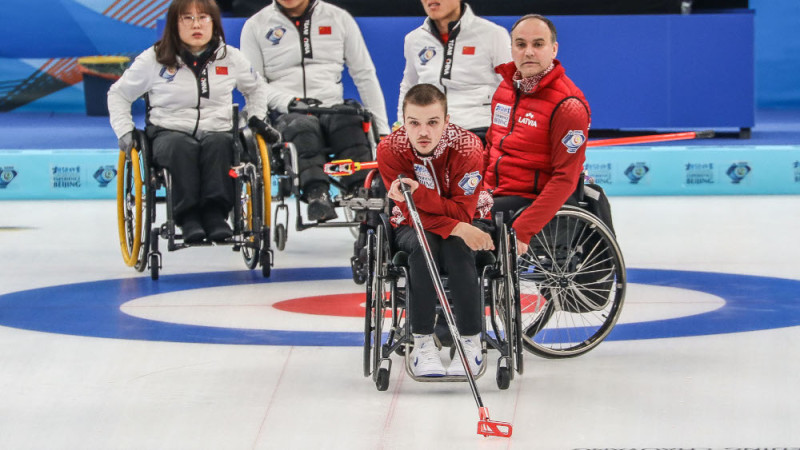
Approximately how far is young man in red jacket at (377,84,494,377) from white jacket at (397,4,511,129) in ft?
6.27

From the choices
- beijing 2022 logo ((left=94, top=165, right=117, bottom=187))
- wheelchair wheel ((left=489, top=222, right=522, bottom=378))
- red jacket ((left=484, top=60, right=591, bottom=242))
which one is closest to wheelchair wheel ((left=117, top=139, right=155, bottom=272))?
red jacket ((left=484, top=60, right=591, bottom=242))

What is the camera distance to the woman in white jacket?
5254mm

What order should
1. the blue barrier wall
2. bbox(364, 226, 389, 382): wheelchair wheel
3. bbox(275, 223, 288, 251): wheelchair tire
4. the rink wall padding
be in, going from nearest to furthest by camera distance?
bbox(364, 226, 389, 382): wheelchair wheel → bbox(275, 223, 288, 251): wheelchair tire → the rink wall padding → the blue barrier wall

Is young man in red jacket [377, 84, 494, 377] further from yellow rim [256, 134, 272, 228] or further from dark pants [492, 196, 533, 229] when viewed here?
yellow rim [256, 134, 272, 228]

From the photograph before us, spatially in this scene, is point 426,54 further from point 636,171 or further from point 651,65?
point 651,65

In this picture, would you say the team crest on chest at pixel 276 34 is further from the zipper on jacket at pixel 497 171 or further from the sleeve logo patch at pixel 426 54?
the zipper on jacket at pixel 497 171

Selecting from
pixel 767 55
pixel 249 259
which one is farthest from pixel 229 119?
pixel 767 55

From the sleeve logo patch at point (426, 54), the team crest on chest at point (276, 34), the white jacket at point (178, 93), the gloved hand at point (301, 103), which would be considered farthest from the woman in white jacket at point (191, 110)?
the sleeve logo patch at point (426, 54)

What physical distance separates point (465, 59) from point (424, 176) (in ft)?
6.67

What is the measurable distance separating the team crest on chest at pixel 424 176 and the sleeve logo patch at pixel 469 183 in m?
0.08

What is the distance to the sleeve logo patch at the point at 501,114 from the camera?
3.85 m

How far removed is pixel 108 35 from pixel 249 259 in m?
5.45

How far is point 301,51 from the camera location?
600 cm

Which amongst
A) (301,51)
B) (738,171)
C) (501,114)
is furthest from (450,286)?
(738,171)
